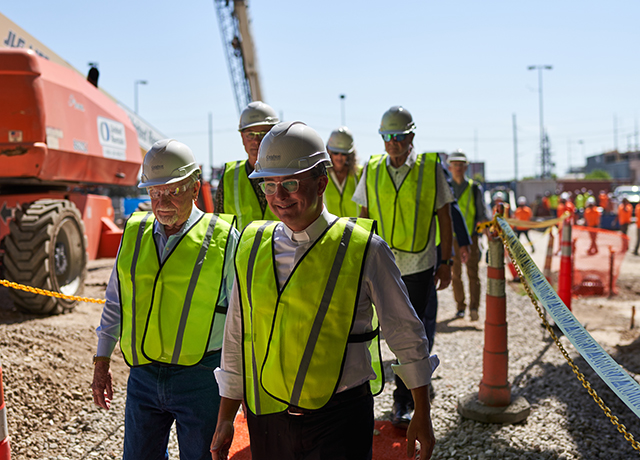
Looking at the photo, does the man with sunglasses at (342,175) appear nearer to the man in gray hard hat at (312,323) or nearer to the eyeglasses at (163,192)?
the eyeglasses at (163,192)

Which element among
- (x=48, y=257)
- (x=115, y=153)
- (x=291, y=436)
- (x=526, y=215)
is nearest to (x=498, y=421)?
(x=291, y=436)

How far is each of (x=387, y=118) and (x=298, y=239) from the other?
2478 mm

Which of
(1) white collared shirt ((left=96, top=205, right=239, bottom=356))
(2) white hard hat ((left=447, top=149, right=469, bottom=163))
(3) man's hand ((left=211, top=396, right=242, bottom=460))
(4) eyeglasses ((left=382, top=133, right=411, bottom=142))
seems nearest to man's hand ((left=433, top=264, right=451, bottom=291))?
(4) eyeglasses ((left=382, top=133, right=411, bottom=142))

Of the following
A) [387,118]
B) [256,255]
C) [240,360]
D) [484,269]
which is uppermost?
[387,118]

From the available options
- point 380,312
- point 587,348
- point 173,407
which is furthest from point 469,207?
point 380,312

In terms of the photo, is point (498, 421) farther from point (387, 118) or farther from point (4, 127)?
point (4, 127)

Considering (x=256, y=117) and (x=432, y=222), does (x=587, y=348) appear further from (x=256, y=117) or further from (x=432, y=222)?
(x=256, y=117)

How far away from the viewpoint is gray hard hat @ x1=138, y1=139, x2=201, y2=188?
2.77 m

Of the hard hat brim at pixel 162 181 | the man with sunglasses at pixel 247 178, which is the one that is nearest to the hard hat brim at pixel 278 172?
the hard hat brim at pixel 162 181

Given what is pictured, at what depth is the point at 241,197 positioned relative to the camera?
4.26 m

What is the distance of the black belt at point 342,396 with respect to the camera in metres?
2.11

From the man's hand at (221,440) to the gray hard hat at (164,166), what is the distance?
1.13m

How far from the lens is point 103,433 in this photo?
4.49 m

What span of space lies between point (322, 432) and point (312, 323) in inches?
15.6
